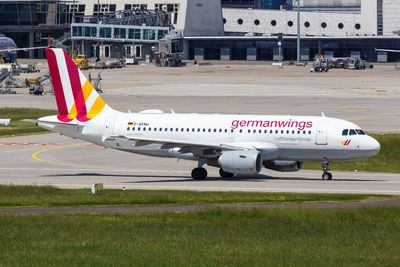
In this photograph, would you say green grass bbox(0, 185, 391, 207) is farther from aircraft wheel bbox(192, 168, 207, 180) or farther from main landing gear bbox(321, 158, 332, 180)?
main landing gear bbox(321, 158, 332, 180)

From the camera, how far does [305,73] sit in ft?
559

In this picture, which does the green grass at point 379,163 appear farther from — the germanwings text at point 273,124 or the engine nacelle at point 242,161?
the engine nacelle at point 242,161

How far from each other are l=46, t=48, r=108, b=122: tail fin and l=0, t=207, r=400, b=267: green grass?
19747 millimetres

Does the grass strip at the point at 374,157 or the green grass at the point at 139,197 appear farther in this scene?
the grass strip at the point at 374,157

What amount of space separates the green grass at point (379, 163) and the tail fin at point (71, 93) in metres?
17.0

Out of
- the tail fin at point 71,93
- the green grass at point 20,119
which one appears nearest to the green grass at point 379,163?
the tail fin at point 71,93

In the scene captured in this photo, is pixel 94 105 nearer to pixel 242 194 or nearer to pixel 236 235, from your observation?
pixel 242 194

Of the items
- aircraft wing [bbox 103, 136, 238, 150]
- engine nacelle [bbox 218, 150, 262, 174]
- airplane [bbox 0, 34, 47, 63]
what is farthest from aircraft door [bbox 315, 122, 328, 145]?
airplane [bbox 0, 34, 47, 63]

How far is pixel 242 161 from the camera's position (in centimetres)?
4869

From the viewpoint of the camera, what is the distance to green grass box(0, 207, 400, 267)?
25.3m

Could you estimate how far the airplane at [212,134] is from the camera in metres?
49.6

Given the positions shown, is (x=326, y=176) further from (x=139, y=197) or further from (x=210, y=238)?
(x=210, y=238)

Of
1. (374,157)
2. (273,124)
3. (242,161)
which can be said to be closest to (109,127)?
(242,161)

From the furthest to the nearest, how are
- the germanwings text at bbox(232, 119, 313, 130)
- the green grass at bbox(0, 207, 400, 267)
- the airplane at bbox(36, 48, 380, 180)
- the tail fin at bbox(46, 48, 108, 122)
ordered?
1. the tail fin at bbox(46, 48, 108, 122)
2. the germanwings text at bbox(232, 119, 313, 130)
3. the airplane at bbox(36, 48, 380, 180)
4. the green grass at bbox(0, 207, 400, 267)
